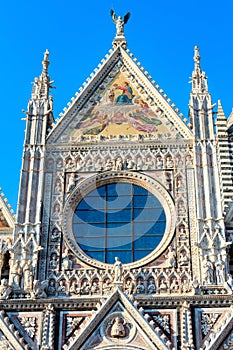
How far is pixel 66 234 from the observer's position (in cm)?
Answer: 1731

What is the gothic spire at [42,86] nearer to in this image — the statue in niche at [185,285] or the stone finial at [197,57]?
the stone finial at [197,57]

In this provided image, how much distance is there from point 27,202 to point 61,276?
2131 millimetres

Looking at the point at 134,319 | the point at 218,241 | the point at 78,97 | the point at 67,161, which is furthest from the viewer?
the point at 78,97

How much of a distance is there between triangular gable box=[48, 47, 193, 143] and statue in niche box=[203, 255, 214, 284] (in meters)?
3.72

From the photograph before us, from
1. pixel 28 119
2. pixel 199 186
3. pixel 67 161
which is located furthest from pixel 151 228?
pixel 28 119

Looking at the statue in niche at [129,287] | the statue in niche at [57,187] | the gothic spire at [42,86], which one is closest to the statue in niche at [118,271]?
the statue in niche at [129,287]

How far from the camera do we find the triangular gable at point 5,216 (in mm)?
17734

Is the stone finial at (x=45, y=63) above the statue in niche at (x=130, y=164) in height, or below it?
above

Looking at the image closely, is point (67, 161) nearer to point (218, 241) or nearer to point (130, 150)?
point (130, 150)

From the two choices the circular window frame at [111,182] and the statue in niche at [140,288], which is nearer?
the statue in niche at [140,288]

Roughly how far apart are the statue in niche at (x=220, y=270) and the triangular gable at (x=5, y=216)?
4.69m

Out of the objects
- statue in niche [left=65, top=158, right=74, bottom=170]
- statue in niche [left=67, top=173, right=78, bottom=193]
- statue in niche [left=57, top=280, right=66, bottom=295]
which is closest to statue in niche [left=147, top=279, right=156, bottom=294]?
statue in niche [left=57, top=280, right=66, bottom=295]

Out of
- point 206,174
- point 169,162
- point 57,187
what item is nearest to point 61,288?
point 57,187

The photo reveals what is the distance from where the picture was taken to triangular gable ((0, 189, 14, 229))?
17.7 m
